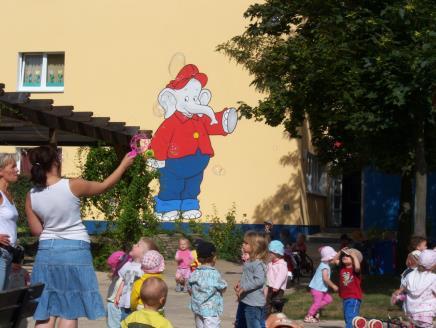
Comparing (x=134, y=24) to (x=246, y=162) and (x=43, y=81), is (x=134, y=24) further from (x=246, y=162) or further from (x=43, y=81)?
(x=246, y=162)

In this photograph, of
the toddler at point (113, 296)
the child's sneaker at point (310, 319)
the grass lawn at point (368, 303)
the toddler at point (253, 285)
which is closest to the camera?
the toddler at point (113, 296)

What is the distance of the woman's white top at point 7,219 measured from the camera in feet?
24.8

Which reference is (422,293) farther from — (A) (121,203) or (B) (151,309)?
(A) (121,203)

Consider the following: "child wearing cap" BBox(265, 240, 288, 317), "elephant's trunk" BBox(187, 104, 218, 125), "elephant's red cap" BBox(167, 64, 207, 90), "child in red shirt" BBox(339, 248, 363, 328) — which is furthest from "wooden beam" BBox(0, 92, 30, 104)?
"elephant's red cap" BBox(167, 64, 207, 90)

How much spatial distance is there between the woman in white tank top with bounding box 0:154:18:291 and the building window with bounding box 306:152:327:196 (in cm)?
2065

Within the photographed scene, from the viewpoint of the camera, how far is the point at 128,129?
19.5m

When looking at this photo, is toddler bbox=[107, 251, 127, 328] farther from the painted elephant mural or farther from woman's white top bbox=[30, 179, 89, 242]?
the painted elephant mural

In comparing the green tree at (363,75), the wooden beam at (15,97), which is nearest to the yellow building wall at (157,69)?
the green tree at (363,75)

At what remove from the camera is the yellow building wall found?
2761 cm

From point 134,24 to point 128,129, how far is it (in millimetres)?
10468

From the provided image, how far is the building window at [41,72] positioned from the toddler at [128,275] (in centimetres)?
2074

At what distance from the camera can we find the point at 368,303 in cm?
1546

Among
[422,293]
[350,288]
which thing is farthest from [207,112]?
[422,293]

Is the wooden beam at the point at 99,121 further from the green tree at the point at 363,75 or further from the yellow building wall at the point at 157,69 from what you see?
the yellow building wall at the point at 157,69
